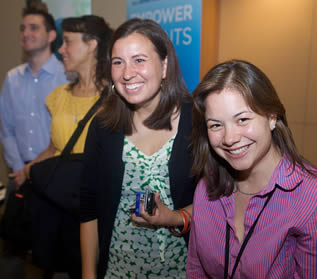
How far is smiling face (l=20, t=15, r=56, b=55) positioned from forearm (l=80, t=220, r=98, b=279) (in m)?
1.97

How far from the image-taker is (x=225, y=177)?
1385 mm

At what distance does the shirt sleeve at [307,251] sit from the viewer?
1.03 meters

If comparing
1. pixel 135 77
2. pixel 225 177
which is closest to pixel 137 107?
pixel 135 77

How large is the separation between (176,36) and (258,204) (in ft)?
4.78

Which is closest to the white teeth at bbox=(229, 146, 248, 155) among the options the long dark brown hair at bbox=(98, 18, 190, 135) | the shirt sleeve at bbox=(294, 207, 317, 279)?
the shirt sleeve at bbox=(294, 207, 317, 279)

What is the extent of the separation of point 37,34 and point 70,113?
3.61ft

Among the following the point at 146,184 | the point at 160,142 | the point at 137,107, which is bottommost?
the point at 146,184

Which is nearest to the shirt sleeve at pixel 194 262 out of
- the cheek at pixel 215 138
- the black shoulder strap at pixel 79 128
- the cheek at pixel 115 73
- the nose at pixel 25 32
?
the cheek at pixel 215 138

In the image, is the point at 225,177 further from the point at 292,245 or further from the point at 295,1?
the point at 295,1

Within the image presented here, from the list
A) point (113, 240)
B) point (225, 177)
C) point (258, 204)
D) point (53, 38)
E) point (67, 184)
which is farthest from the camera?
point (53, 38)

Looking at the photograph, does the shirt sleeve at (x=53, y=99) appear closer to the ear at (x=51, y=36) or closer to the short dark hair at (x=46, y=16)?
the ear at (x=51, y=36)

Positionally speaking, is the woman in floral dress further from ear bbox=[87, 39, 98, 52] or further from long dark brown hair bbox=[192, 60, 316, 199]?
ear bbox=[87, 39, 98, 52]

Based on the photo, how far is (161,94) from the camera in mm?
1604

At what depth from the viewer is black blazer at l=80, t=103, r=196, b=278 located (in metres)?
1.51
